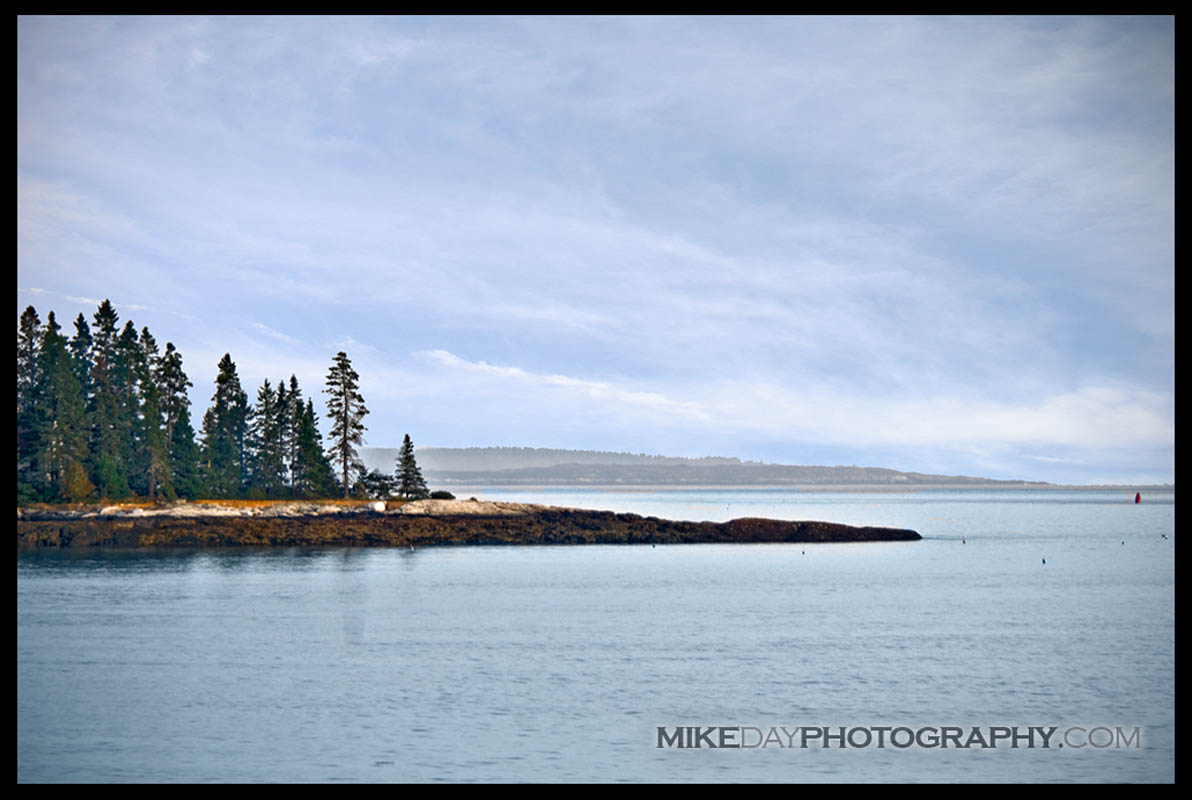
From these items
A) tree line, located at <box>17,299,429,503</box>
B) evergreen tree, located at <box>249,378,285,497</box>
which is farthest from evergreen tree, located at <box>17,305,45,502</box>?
evergreen tree, located at <box>249,378,285,497</box>

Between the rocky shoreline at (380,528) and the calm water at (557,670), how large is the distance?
54.3 ft

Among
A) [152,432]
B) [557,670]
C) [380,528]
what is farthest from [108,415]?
[557,670]

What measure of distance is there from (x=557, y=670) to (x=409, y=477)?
7287cm

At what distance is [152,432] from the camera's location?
9238cm

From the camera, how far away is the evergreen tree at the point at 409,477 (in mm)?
104562

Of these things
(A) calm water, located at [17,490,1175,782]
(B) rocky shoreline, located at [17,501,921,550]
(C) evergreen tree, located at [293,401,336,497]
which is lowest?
(A) calm water, located at [17,490,1175,782]

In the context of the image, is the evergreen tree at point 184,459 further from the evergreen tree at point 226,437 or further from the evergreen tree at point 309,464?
the evergreen tree at point 309,464

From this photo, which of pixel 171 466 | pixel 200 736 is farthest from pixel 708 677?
pixel 171 466

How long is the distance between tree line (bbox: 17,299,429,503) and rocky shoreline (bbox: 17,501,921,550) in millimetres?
4787

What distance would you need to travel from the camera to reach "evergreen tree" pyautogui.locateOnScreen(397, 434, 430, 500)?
10456 centimetres

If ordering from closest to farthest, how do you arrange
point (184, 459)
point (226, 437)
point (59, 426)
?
point (59, 426)
point (184, 459)
point (226, 437)

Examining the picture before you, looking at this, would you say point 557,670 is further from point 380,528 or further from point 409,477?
point 409,477

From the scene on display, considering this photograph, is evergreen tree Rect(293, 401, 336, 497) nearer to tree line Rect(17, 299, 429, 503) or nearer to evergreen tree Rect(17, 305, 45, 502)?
tree line Rect(17, 299, 429, 503)

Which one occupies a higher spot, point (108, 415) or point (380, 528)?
point (108, 415)
